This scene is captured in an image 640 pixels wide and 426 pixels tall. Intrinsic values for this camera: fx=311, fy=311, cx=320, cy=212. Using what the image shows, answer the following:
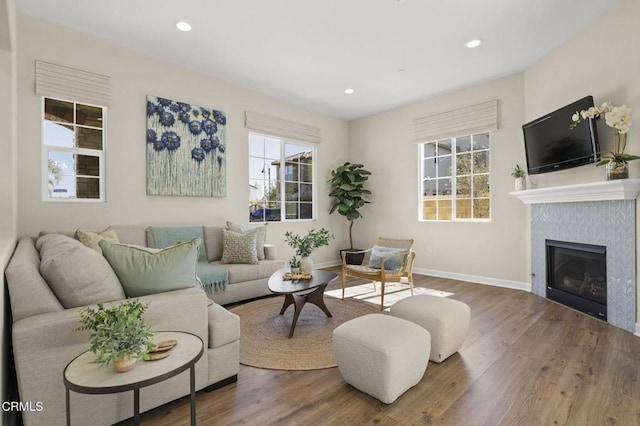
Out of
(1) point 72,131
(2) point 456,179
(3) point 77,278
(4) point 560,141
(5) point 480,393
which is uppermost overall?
(1) point 72,131

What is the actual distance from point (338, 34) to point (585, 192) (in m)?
3.19

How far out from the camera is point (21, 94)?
3186mm

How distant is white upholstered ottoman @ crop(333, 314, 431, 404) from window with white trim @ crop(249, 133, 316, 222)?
3.51 meters

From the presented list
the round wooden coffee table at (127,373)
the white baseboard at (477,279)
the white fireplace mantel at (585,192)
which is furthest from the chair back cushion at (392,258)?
the round wooden coffee table at (127,373)

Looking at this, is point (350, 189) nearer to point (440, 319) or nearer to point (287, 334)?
point (287, 334)

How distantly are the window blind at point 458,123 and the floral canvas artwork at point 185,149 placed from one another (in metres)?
3.34

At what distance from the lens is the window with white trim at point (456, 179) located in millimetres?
4898

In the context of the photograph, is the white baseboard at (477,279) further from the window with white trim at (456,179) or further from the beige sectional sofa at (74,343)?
the beige sectional sofa at (74,343)

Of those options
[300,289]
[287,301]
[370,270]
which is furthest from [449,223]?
[300,289]

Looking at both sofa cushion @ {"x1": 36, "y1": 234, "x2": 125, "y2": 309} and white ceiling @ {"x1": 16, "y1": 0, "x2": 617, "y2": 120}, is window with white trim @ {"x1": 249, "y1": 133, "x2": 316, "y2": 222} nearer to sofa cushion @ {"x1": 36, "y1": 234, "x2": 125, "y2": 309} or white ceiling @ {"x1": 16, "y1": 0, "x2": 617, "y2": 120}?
white ceiling @ {"x1": 16, "y1": 0, "x2": 617, "y2": 120}

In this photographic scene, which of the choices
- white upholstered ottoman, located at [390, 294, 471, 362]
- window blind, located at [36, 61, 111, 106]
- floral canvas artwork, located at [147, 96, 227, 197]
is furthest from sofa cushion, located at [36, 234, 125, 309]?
window blind, located at [36, 61, 111, 106]

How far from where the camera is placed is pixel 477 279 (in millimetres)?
4895

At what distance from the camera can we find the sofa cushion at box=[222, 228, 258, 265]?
402cm

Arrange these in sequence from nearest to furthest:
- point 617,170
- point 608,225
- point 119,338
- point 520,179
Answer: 1. point 119,338
2. point 617,170
3. point 608,225
4. point 520,179
